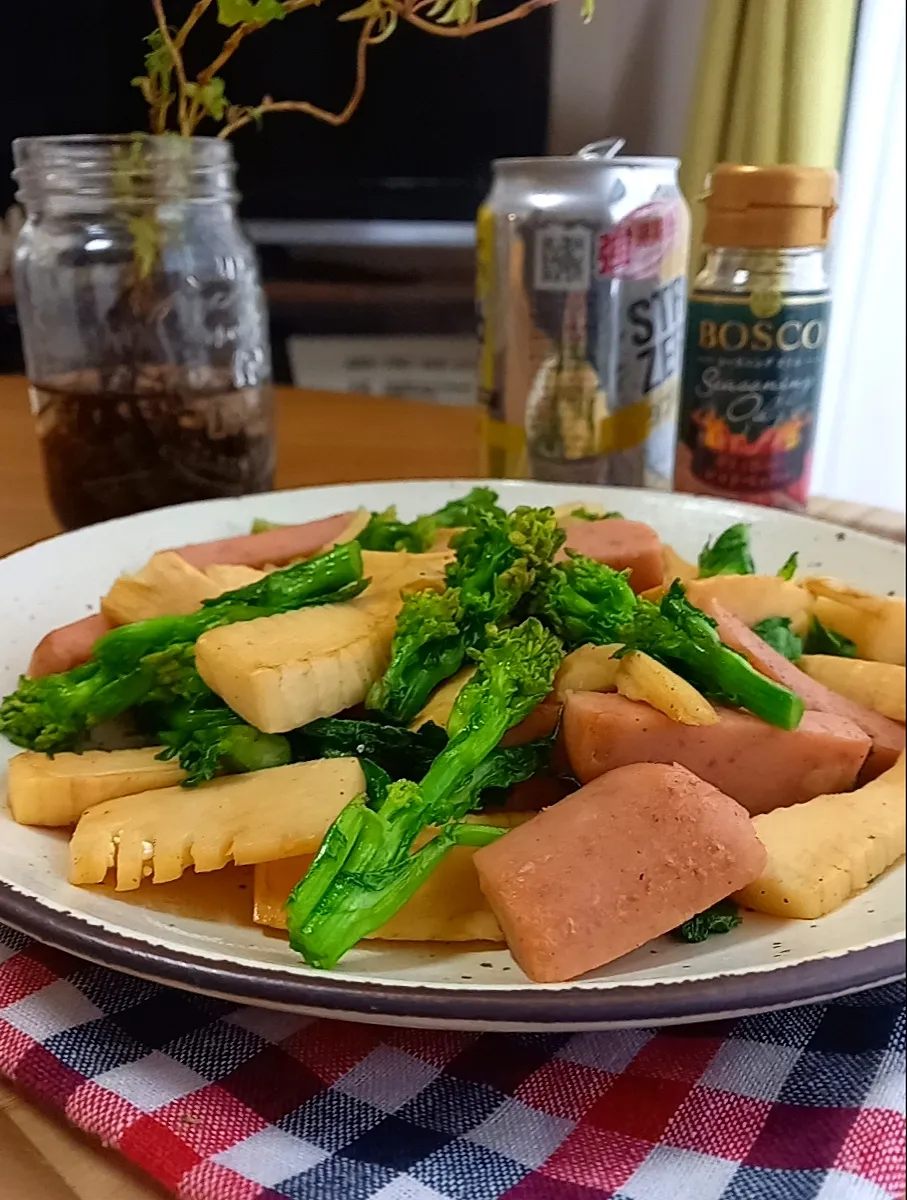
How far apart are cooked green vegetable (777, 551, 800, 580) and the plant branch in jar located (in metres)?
0.35

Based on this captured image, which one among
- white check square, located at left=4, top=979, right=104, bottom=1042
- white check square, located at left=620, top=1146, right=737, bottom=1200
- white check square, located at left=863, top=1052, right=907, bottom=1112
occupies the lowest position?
white check square, located at left=4, top=979, right=104, bottom=1042

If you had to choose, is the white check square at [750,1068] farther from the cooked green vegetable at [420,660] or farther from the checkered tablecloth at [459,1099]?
the cooked green vegetable at [420,660]

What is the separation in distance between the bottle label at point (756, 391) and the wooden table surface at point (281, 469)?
332mm

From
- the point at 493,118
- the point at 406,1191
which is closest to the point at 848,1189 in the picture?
the point at 406,1191

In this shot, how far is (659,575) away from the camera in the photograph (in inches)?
24.0

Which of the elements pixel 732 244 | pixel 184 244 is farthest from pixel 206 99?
pixel 732 244

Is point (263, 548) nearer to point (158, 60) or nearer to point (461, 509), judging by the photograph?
point (461, 509)

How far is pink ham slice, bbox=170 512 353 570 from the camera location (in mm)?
741

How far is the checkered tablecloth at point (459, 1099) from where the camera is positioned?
40cm

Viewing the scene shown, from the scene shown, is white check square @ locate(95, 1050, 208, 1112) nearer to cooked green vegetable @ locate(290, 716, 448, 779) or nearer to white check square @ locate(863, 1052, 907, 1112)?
cooked green vegetable @ locate(290, 716, 448, 779)

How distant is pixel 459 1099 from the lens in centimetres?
45

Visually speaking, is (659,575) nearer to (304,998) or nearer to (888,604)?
(888,604)

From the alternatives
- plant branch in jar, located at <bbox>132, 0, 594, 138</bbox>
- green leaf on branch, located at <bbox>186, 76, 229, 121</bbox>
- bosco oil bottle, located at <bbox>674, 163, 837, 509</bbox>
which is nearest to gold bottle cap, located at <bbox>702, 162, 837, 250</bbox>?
bosco oil bottle, located at <bbox>674, 163, 837, 509</bbox>

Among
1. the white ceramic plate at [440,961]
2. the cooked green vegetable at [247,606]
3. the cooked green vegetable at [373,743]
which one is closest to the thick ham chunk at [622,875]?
the white ceramic plate at [440,961]
